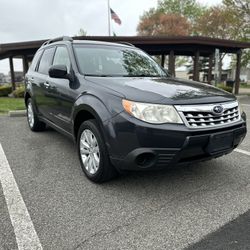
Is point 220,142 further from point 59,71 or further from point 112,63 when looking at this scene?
point 59,71

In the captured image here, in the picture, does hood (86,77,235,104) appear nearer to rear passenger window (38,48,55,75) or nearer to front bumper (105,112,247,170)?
front bumper (105,112,247,170)

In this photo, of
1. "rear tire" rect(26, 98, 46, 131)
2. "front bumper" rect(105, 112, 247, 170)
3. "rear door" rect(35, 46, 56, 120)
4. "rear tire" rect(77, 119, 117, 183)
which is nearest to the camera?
"front bumper" rect(105, 112, 247, 170)

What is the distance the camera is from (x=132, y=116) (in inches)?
110

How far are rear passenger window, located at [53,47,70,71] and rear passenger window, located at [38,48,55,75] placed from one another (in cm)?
29

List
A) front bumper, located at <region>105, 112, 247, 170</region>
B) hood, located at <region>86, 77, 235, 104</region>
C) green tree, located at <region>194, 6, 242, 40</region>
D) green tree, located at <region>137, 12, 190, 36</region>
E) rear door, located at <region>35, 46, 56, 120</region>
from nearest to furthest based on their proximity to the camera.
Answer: front bumper, located at <region>105, 112, 247, 170</region>, hood, located at <region>86, 77, 235, 104</region>, rear door, located at <region>35, 46, 56, 120</region>, green tree, located at <region>194, 6, 242, 40</region>, green tree, located at <region>137, 12, 190, 36</region>

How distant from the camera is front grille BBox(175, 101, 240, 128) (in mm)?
2809

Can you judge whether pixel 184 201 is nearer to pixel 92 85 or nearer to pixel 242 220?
pixel 242 220

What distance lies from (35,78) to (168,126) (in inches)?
140

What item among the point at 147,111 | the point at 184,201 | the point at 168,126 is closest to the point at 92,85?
the point at 147,111

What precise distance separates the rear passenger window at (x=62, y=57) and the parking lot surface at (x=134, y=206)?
150 centimetres

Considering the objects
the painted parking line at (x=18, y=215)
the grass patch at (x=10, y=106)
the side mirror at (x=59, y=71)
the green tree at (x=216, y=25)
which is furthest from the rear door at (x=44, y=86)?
the green tree at (x=216, y=25)

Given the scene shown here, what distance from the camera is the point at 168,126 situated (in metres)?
2.73

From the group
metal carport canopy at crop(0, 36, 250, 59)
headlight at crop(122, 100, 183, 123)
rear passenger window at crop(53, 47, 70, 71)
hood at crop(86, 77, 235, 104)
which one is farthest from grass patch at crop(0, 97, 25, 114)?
headlight at crop(122, 100, 183, 123)

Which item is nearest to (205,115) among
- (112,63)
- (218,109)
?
(218,109)
